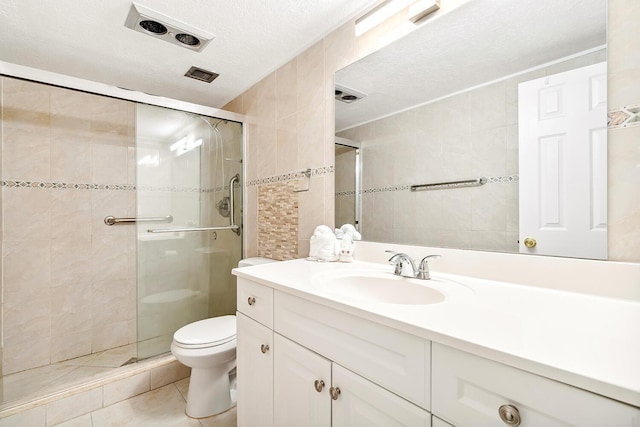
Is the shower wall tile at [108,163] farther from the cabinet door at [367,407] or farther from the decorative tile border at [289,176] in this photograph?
the cabinet door at [367,407]

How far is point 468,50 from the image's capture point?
113 centimetres

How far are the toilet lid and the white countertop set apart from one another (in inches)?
31.5

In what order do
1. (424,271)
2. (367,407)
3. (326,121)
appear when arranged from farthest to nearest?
(326,121) → (424,271) → (367,407)

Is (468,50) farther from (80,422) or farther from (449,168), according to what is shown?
(80,422)

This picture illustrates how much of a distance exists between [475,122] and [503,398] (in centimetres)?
93

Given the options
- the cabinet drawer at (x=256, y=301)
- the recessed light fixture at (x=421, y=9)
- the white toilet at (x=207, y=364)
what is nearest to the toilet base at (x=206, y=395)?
the white toilet at (x=207, y=364)

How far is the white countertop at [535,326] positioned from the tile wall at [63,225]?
1957mm

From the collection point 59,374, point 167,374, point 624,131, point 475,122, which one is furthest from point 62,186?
point 624,131

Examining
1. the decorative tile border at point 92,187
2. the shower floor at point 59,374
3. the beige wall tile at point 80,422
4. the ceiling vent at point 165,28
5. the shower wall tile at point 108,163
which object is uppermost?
the ceiling vent at point 165,28

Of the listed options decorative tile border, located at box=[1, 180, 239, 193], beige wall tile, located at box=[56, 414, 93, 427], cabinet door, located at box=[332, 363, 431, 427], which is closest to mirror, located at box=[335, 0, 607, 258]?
cabinet door, located at box=[332, 363, 431, 427]

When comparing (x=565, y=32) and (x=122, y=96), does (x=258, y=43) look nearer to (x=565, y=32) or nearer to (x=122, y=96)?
(x=122, y=96)

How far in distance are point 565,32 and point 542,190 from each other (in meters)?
0.50

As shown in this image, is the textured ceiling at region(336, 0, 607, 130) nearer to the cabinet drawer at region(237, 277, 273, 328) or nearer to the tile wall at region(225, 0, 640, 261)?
the tile wall at region(225, 0, 640, 261)

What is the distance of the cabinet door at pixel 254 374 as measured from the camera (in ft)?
3.44
